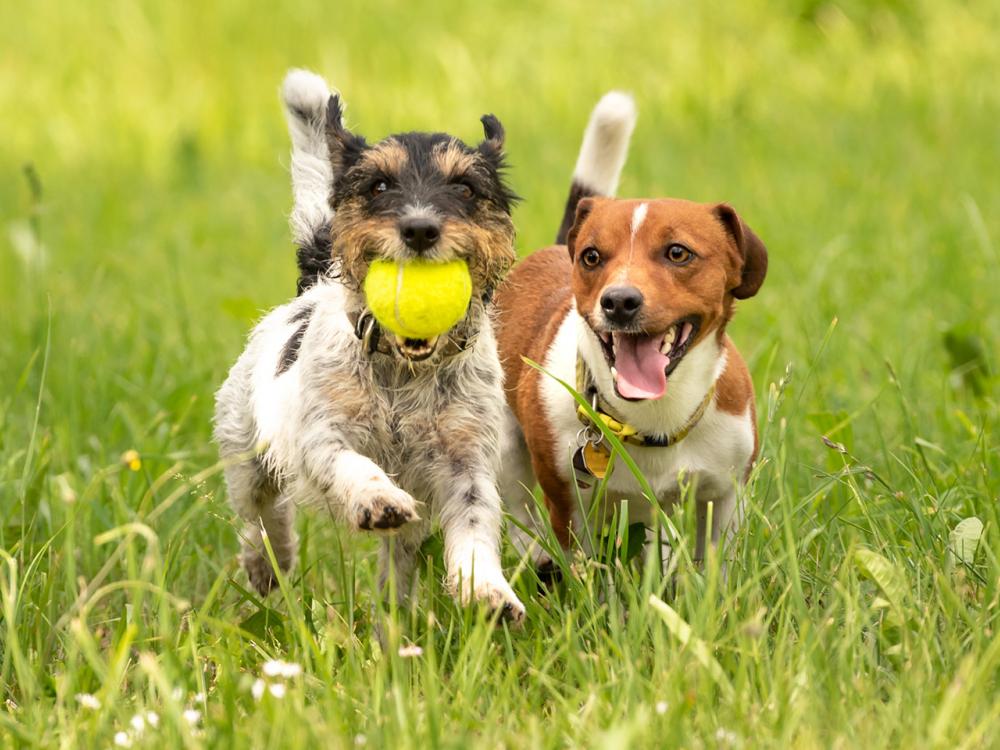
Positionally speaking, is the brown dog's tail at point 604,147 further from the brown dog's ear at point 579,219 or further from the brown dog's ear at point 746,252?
the brown dog's ear at point 746,252

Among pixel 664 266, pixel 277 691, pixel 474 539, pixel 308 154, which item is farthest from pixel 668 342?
pixel 277 691

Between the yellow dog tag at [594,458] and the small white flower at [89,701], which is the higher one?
the yellow dog tag at [594,458]

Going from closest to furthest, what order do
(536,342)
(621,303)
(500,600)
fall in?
1. (500,600)
2. (621,303)
3. (536,342)

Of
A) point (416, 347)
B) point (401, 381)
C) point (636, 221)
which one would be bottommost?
point (401, 381)

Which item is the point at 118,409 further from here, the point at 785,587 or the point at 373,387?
the point at 785,587

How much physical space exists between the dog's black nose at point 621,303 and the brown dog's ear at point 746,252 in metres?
0.44

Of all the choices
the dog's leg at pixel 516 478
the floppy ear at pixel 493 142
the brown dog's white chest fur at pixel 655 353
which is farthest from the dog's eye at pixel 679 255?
the dog's leg at pixel 516 478

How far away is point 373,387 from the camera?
Result: 3.65m

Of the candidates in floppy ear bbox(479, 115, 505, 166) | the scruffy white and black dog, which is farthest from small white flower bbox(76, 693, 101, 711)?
floppy ear bbox(479, 115, 505, 166)

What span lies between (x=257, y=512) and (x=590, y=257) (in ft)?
4.32

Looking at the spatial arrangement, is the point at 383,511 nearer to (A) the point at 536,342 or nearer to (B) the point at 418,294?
(B) the point at 418,294

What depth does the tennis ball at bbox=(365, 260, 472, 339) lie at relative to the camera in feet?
10.9

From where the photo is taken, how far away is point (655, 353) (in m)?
3.76

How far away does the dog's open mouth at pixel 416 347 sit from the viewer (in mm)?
3471
